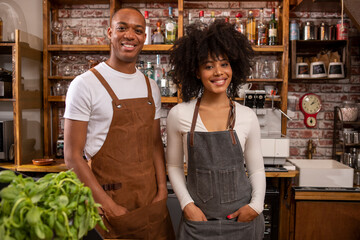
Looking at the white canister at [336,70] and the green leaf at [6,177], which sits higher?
the white canister at [336,70]

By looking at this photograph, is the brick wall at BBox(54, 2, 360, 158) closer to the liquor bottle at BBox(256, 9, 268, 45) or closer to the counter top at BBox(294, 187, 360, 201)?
the liquor bottle at BBox(256, 9, 268, 45)

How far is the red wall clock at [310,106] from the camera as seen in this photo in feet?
10.9

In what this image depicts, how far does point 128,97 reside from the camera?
162 cm

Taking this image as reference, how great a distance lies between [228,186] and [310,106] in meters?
2.25

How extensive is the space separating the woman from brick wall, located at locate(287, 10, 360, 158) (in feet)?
6.51

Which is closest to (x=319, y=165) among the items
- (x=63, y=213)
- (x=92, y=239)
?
(x=92, y=239)

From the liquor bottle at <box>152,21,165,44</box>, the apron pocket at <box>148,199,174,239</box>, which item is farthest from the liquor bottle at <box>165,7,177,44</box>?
the apron pocket at <box>148,199,174,239</box>

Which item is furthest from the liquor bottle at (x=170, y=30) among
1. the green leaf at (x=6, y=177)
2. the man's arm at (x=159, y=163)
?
the green leaf at (x=6, y=177)

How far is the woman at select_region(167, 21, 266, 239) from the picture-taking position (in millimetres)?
1395

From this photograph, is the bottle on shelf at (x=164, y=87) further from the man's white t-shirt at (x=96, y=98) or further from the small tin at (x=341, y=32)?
the small tin at (x=341, y=32)

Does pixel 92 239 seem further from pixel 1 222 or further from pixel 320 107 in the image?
pixel 320 107

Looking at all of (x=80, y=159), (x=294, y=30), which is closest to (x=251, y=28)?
(x=294, y=30)

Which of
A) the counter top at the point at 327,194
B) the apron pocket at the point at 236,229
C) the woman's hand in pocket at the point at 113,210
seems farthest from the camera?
the counter top at the point at 327,194

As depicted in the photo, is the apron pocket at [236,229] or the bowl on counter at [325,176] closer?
the apron pocket at [236,229]
